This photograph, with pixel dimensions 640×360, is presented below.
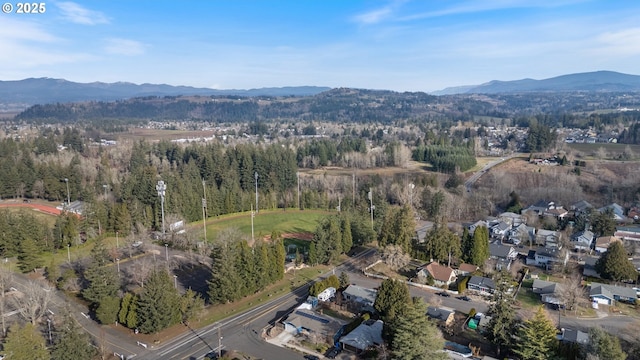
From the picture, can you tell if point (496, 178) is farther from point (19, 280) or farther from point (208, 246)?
point (19, 280)

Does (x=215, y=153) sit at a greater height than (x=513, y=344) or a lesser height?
greater

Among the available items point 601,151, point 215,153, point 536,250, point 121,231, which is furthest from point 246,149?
point 601,151

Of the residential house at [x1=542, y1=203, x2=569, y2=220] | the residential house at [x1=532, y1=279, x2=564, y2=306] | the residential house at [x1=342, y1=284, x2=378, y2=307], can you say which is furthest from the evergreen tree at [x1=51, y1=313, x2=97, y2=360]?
the residential house at [x1=542, y1=203, x2=569, y2=220]

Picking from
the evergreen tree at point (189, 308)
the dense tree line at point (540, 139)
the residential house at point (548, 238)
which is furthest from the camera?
the dense tree line at point (540, 139)

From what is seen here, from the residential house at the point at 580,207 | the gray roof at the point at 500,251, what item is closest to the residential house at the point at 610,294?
the gray roof at the point at 500,251

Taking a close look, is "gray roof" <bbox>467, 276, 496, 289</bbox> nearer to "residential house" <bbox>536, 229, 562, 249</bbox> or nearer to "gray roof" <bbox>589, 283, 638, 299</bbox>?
"gray roof" <bbox>589, 283, 638, 299</bbox>

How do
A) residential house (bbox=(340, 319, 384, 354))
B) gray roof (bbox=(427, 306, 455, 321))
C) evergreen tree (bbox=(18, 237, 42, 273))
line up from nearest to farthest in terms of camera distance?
residential house (bbox=(340, 319, 384, 354))
gray roof (bbox=(427, 306, 455, 321))
evergreen tree (bbox=(18, 237, 42, 273))

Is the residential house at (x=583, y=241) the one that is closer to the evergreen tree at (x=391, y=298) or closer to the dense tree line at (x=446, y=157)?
the evergreen tree at (x=391, y=298)
